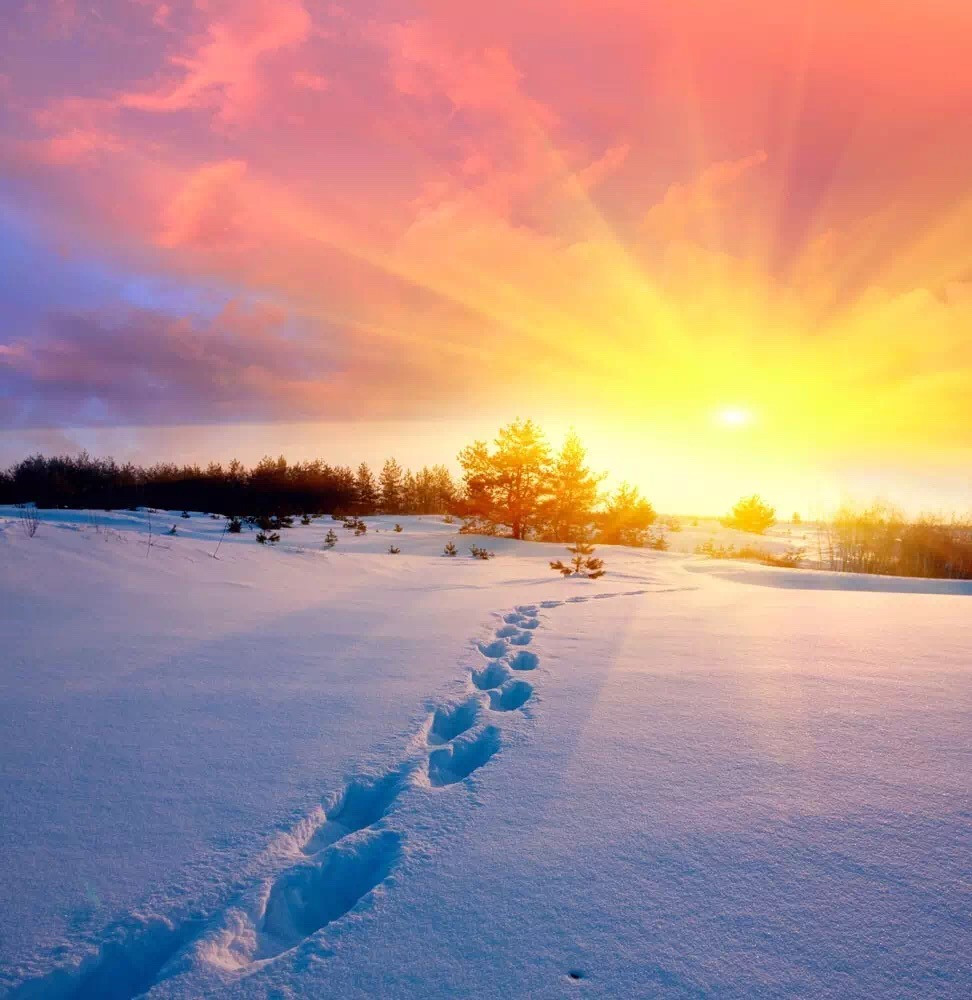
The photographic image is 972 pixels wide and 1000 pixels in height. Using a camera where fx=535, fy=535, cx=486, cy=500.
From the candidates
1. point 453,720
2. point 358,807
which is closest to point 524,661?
point 453,720

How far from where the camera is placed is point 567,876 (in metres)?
1.30

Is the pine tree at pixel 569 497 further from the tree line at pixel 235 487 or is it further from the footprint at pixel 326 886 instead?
the footprint at pixel 326 886

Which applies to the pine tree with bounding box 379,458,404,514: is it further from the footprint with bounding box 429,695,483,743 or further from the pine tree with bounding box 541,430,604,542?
the footprint with bounding box 429,695,483,743

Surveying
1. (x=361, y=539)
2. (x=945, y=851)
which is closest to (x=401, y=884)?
(x=945, y=851)

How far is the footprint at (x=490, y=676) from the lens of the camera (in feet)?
9.74

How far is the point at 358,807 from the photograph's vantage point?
5.76 feet

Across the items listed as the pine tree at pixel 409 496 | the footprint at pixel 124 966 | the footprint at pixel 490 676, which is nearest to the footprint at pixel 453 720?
the footprint at pixel 490 676

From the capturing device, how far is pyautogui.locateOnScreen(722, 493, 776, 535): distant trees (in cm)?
2988

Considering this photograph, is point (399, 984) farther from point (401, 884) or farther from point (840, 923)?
point (840, 923)

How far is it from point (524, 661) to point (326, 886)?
2.04m

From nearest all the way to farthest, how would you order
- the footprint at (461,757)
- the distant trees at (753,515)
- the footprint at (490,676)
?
1. the footprint at (461,757)
2. the footprint at (490,676)
3. the distant trees at (753,515)

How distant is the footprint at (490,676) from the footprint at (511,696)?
17cm

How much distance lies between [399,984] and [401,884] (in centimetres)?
26

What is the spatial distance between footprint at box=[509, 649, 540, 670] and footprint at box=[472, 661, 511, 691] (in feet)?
0.50
